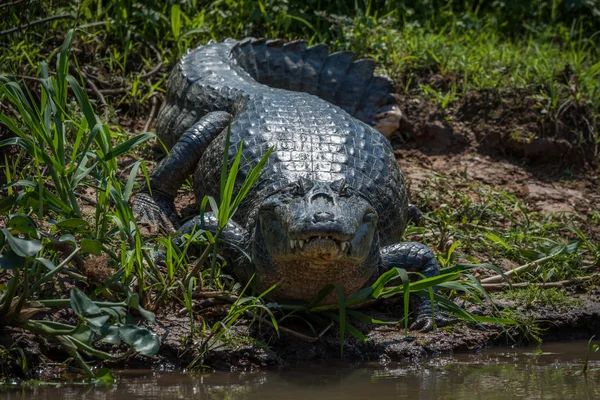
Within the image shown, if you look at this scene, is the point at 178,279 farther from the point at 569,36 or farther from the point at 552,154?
the point at 569,36

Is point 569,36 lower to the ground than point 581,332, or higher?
higher

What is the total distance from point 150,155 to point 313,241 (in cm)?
273

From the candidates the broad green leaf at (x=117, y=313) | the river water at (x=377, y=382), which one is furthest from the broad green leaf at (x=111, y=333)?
the river water at (x=377, y=382)

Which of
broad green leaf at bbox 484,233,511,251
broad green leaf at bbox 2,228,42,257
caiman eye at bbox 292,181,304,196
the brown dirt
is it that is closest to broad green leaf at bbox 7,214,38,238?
broad green leaf at bbox 2,228,42,257

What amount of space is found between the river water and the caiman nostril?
677mm

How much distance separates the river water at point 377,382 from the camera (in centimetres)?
357

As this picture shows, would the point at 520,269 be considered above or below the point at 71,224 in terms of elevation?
below

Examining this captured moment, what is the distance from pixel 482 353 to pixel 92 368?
6.18 ft

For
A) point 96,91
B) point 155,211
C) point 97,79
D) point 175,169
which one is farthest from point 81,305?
point 97,79

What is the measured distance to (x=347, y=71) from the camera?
702 cm

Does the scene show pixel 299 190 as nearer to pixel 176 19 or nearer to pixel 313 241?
pixel 313 241

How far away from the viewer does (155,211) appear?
5508mm

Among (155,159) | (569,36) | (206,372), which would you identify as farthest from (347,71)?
(206,372)

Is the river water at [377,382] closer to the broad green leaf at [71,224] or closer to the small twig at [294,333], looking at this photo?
the small twig at [294,333]
